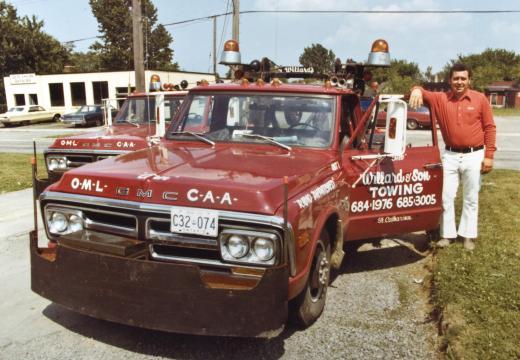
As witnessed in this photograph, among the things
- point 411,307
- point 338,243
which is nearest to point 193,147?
point 338,243

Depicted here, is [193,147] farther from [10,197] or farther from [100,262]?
[10,197]

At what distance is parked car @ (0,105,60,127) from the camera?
33781 mm

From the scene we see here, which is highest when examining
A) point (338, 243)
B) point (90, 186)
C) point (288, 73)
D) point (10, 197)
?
point (288, 73)

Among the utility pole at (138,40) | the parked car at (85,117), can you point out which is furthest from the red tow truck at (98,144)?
the parked car at (85,117)

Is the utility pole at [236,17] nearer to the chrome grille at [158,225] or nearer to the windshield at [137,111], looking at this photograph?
the windshield at [137,111]

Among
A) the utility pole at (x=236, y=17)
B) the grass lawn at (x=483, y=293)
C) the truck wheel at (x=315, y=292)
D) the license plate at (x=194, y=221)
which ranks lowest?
the grass lawn at (x=483, y=293)

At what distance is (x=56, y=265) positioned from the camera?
3.18 m

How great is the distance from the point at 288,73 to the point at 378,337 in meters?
3.91

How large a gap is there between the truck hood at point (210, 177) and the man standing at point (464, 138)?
67.5 inches

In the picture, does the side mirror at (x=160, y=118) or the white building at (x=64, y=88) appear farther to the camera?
the white building at (x=64, y=88)

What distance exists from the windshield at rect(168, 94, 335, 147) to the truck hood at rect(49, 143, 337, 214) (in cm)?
17

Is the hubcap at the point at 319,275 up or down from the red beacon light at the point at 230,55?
down

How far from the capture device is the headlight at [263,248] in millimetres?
2910

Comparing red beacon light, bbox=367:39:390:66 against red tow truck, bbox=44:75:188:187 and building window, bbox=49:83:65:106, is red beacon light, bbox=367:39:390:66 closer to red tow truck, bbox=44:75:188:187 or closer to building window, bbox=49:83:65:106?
red tow truck, bbox=44:75:188:187
